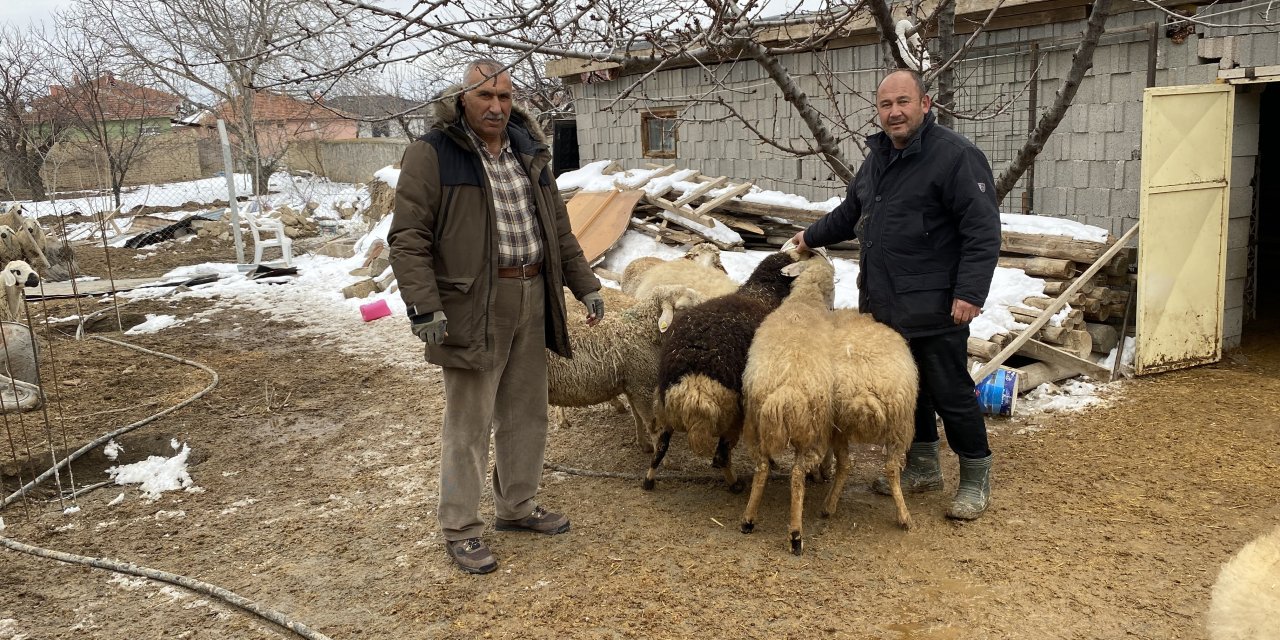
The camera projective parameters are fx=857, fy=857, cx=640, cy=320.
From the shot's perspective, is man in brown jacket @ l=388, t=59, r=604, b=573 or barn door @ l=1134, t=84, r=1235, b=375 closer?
man in brown jacket @ l=388, t=59, r=604, b=573

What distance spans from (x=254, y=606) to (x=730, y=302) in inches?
106

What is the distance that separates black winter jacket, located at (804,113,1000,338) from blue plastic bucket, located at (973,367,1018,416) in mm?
2040

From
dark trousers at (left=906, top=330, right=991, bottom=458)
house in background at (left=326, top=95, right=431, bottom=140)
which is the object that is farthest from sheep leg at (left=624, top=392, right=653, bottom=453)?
house in background at (left=326, top=95, right=431, bottom=140)

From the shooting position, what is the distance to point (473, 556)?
3.98m

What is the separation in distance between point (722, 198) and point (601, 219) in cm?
159

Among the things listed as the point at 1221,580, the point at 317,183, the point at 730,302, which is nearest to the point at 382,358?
the point at 730,302

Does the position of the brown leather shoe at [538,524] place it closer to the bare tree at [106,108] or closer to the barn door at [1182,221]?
the barn door at [1182,221]

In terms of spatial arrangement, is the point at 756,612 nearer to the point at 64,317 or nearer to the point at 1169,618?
the point at 1169,618

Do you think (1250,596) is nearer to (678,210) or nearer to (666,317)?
(666,317)

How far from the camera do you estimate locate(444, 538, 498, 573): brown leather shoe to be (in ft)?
13.0

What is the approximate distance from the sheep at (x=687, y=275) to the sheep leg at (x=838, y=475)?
6.67ft

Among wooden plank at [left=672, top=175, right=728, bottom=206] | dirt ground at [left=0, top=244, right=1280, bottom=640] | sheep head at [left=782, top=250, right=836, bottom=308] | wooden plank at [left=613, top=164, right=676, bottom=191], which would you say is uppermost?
wooden plank at [left=613, top=164, right=676, bottom=191]

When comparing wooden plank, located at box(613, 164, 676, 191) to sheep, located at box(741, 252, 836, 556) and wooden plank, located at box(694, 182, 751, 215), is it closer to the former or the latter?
wooden plank, located at box(694, 182, 751, 215)

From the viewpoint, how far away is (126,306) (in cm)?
1162
